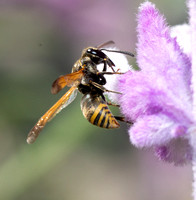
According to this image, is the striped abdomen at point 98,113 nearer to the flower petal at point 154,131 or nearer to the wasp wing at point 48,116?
the wasp wing at point 48,116

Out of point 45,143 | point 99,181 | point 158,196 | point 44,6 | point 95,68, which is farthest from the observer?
point 44,6

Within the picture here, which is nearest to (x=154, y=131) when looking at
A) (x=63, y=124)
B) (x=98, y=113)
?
(x=98, y=113)

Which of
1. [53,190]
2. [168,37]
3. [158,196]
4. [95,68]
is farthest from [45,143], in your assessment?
[168,37]

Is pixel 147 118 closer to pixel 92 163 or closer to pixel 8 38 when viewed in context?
pixel 92 163

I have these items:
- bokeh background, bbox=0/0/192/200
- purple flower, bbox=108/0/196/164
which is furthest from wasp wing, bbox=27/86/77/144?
bokeh background, bbox=0/0/192/200

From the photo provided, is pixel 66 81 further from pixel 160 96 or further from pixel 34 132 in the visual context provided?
pixel 160 96
